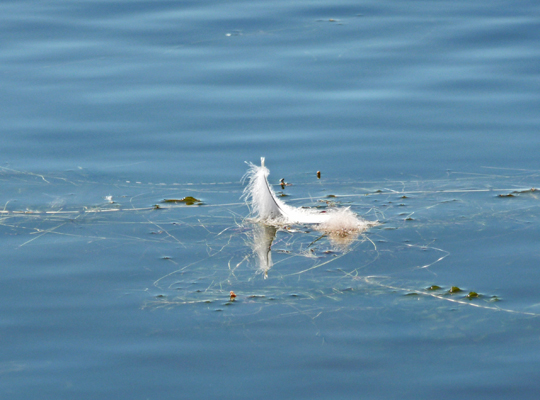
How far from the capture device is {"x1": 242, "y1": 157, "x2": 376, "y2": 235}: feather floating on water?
402 cm

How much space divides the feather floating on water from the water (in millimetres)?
99

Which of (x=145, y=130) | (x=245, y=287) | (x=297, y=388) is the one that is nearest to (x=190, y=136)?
(x=145, y=130)

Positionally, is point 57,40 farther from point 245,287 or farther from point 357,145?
point 245,287

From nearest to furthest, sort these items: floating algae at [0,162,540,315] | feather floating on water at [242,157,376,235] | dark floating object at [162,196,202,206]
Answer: floating algae at [0,162,540,315] → feather floating on water at [242,157,376,235] → dark floating object at [162,196,202,206]

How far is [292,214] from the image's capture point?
4156mm

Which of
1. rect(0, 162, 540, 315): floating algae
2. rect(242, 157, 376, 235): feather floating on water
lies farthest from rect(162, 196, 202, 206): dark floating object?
rect(242, 157, 376, 235): feather floating on water

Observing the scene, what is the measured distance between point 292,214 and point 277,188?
425mm

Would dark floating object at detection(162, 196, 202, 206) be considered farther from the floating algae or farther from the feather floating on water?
the feather floating on water

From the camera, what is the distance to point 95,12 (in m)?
7.58

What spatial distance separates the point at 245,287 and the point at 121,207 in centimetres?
120

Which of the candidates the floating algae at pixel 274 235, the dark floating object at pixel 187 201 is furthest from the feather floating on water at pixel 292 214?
the dark floating object at pixel 187 201

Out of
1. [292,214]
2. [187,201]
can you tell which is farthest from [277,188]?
[187,201]

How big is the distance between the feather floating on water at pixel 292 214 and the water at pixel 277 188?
0.10 m

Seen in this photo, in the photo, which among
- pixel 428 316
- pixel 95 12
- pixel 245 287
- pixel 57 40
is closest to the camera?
pixel 428 316
